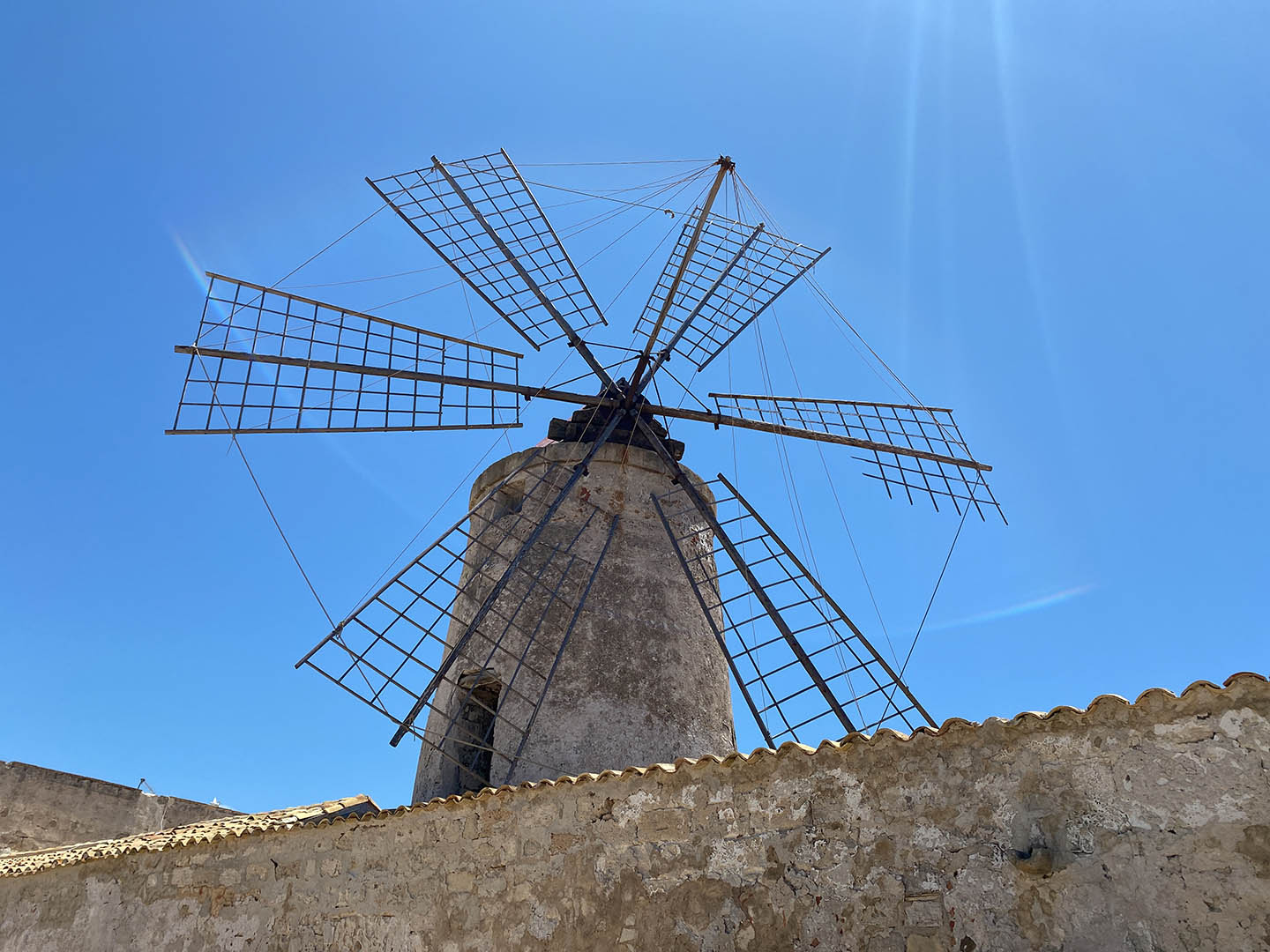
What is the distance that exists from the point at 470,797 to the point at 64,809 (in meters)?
6.87

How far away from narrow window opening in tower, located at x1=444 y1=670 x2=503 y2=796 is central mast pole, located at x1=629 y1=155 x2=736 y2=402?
2667 millimetres

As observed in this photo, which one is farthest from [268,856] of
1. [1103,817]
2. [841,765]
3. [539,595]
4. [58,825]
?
[58,825]

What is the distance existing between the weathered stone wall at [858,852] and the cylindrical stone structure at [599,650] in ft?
5.10

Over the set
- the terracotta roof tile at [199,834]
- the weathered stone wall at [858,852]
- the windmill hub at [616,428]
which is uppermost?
the windmill hub at [616,428]

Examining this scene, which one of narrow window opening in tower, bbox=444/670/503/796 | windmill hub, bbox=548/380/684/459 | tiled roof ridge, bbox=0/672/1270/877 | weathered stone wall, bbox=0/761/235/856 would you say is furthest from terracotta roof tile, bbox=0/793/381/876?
windmill hub, bbox=548/380/684/459

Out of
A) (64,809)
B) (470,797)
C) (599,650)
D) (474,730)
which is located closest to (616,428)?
(599,650)

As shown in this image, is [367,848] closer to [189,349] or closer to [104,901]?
[104,901]

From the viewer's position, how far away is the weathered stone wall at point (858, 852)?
319 cm

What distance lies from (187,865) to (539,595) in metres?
2.92

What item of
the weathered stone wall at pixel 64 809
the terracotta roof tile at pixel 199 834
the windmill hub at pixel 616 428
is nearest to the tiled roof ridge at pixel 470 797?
the terracotta roof tile at pixel 199 834

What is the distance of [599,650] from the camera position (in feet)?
23.6

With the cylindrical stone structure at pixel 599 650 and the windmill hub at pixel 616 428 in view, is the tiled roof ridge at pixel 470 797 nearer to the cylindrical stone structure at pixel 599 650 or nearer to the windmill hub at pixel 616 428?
the cylindrical stone structure at pixel 599 650

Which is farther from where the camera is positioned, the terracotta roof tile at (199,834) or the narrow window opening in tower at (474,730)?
the narrow window opening in tower at (474,730)

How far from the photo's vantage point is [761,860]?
3.97m
